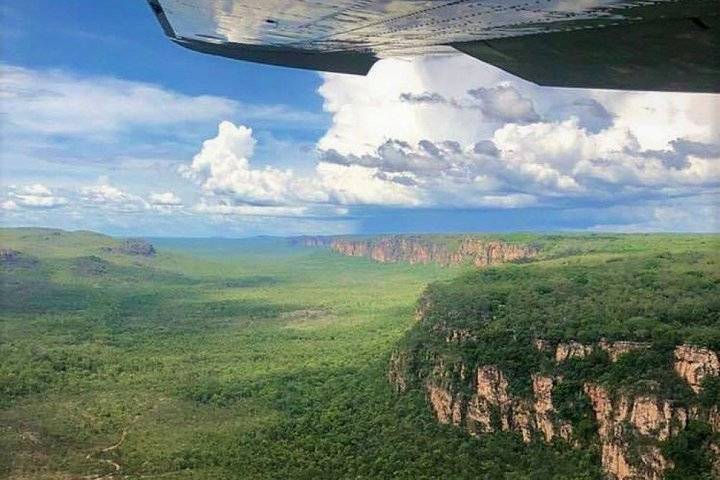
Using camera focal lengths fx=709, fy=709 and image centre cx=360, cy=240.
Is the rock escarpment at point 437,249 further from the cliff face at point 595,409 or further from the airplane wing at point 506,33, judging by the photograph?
the airplane wing at point 506,33

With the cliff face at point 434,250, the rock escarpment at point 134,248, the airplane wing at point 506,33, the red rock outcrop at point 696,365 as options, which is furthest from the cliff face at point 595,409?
the rock escarpment at point 134,248

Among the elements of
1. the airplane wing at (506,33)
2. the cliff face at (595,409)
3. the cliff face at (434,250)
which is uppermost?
the airplane wing at (506,33)

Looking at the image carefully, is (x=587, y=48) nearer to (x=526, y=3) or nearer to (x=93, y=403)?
(x=526, y=3)

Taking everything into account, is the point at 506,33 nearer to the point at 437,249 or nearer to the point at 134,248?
the point at 437,249

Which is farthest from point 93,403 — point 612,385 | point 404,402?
point 612,385

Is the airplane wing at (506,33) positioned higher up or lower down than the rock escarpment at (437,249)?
higher up

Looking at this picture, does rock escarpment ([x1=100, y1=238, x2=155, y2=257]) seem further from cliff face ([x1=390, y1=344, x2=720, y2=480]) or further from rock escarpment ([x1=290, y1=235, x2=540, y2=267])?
cliff face ([x1=390, y1=344, x2=720, y2=480])

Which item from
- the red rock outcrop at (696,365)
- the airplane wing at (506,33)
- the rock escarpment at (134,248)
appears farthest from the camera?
the rock escarpment at (134,248)

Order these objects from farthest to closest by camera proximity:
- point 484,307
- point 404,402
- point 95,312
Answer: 1. point 95,312
2. point 484,307
3. point 404,402

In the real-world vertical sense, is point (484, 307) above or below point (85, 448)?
above
